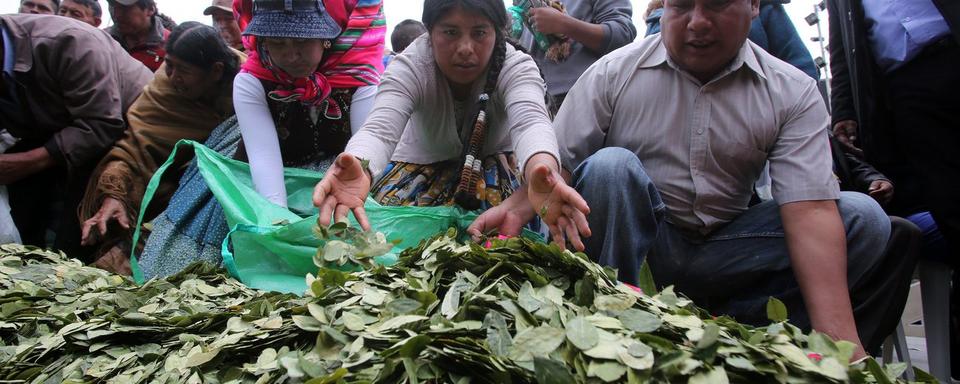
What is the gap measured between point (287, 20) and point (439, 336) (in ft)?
5.35

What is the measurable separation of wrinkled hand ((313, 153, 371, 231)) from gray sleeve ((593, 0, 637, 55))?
50.0 inches

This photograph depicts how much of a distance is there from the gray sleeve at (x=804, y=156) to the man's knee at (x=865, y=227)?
0.08 meters

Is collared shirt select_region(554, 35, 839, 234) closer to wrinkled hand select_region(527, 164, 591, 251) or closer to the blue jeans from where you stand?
the blue jeans

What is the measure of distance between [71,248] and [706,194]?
101 inches

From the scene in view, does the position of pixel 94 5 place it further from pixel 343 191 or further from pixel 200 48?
pixel 343 191

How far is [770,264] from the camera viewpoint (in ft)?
6.78

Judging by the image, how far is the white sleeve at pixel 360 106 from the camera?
2590mm

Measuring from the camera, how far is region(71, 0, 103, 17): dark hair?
3.91 m

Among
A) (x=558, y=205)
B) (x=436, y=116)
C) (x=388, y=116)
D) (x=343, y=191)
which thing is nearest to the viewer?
(x=558, y=205)

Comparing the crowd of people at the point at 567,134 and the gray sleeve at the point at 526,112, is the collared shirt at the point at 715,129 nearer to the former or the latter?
the crowd of people at the point at 567,134

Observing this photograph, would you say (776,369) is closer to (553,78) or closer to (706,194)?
(706,194)

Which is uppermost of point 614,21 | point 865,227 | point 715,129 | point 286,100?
point 614,21

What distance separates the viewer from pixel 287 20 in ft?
7.97

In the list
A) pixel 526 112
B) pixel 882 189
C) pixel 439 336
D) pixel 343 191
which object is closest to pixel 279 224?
pixel 343 191
